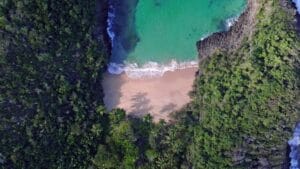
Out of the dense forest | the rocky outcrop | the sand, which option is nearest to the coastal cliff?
the rocky outcrop

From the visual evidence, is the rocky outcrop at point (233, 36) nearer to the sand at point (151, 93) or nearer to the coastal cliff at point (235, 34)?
the coastal cliff at point (235, 34)

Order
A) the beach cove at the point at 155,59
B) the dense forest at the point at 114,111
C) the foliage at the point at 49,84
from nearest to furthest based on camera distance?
the foliage at the point at 49,84, the dense forest at the point at 114,111, the beach cove at the point at 155,59

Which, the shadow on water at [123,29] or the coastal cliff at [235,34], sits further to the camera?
the shadow on water at [123,29]

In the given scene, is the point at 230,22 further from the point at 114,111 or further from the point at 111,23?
the point at 114,111

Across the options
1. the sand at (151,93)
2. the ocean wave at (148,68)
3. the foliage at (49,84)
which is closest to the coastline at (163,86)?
the sand at (151,93)

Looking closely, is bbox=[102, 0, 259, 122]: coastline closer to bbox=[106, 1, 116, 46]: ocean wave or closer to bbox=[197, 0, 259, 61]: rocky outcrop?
bbox=[197, 0, 259, 61]: rocky outcrop

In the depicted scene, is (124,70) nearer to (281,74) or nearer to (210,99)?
(210,99)

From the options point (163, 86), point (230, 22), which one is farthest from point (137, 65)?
point (230, 22)
